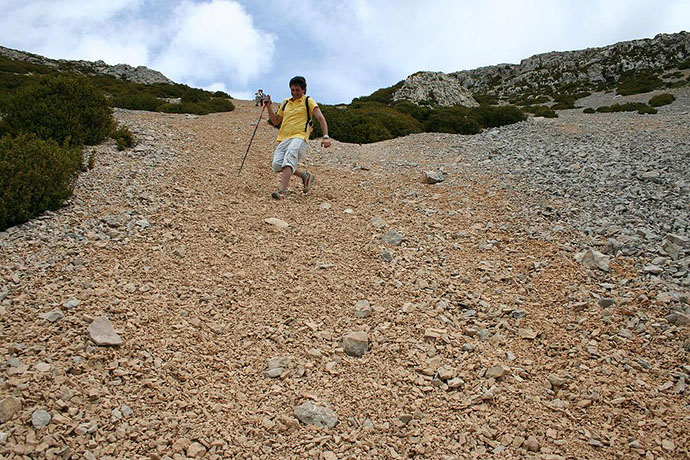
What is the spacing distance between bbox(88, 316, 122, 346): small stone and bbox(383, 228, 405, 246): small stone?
4.30 m

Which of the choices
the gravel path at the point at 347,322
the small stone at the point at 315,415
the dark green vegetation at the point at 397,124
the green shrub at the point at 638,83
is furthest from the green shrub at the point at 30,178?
the green shrub at the point at 638,83

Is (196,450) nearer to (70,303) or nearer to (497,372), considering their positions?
(70,303)

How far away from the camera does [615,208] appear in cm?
720

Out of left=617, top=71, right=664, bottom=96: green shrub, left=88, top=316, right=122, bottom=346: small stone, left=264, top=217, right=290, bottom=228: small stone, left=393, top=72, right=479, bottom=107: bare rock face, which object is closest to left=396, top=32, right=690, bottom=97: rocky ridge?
left=617, top=71, right=664, bottom=96: green shrub

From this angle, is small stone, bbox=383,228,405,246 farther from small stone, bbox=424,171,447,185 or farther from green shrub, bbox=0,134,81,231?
green shrub, bbox=0,134,81,231

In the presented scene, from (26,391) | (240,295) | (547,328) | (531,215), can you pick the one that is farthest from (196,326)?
(531,215)

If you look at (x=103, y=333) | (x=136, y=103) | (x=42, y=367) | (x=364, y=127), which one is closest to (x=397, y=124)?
(x=364, y=127)

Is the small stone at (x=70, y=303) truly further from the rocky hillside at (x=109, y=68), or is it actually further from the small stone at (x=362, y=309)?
the rocky hillside at (x=109, y=68)

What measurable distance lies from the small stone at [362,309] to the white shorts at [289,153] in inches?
166

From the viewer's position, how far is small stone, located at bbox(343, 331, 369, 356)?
4.34 meters

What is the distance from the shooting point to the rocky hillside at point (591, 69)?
194ft

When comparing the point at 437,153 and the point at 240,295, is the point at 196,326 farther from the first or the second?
the point at 437,153

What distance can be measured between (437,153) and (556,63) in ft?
260

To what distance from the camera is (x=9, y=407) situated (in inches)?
121
